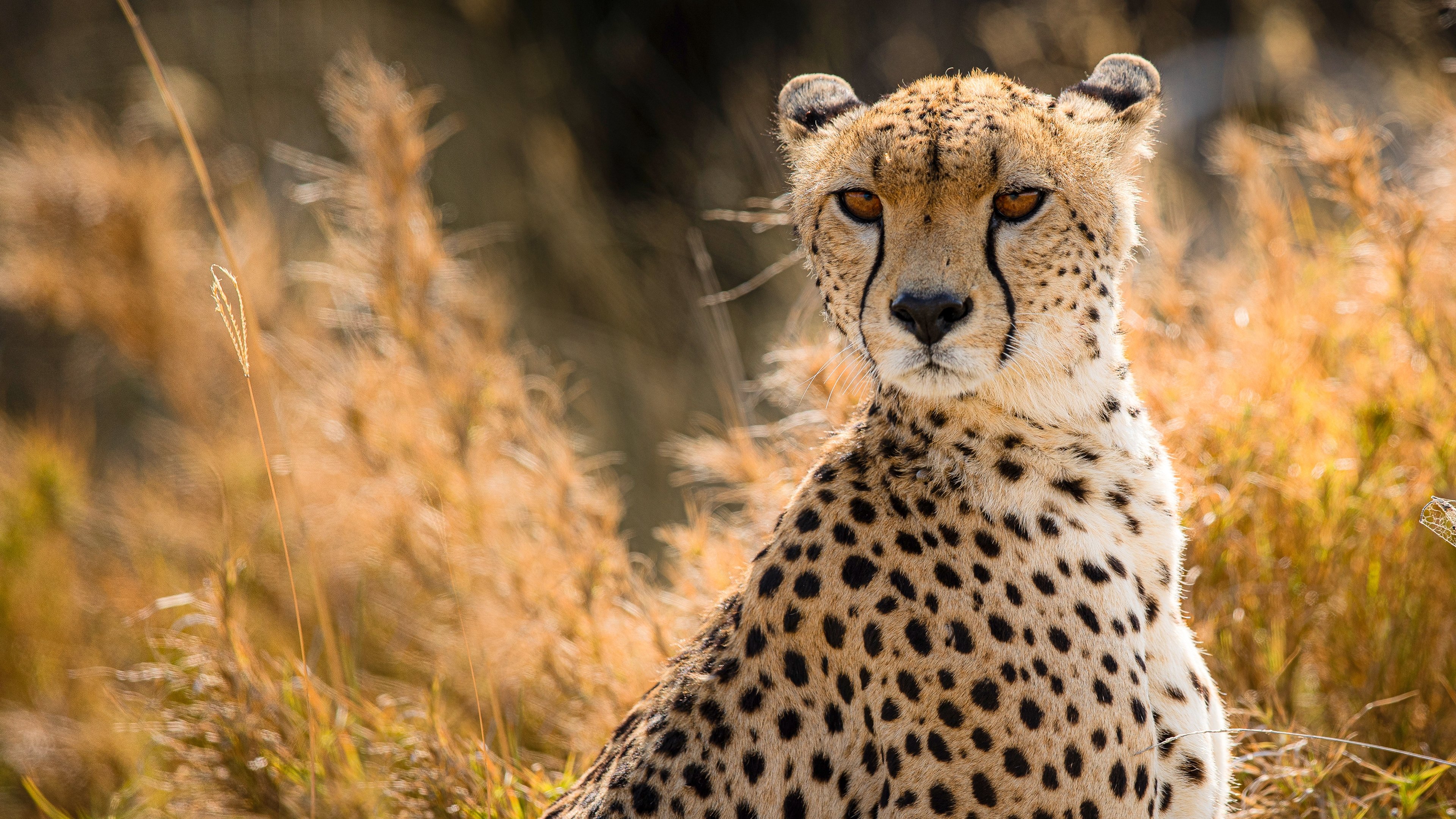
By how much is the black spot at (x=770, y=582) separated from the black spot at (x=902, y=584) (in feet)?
0.67

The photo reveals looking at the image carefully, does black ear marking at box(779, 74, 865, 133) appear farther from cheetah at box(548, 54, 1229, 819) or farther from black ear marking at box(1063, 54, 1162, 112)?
black ear marking at box(1063, 54, 1162, 112)

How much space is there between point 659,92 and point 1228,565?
6.15 metres

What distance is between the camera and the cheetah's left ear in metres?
2.16

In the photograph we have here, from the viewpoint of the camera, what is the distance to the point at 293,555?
491 centimetres

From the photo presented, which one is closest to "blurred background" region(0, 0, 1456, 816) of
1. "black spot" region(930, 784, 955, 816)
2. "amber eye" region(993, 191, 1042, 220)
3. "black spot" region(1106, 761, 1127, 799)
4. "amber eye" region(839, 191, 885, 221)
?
"black spot" region(1106, 761, 1127, 799)

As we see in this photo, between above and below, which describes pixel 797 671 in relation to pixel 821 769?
above

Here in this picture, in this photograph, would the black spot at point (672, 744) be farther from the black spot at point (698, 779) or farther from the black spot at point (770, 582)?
the black spot at point (770, 582)

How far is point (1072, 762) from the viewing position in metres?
1.81

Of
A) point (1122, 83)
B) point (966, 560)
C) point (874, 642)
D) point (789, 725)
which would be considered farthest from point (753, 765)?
point (1122, 83)

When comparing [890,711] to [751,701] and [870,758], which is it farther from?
[751,701]

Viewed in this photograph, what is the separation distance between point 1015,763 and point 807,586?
0.46 m

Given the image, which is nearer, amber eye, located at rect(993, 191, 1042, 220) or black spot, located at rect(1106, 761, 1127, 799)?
black spot, located at rect(1106, 761, 1127, 799)

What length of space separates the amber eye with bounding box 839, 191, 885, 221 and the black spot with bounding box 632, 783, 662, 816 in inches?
44.0

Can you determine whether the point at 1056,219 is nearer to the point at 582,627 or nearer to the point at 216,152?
the point at 582,627
